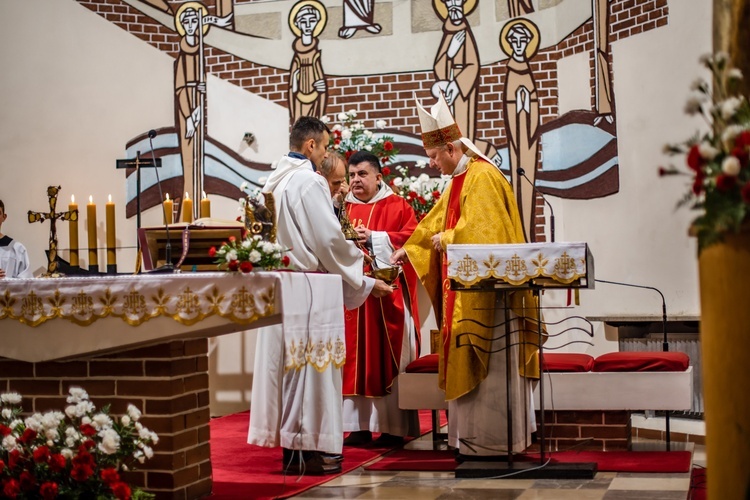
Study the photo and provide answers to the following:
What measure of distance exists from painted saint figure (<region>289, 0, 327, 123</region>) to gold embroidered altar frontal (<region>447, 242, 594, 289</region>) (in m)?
4.63

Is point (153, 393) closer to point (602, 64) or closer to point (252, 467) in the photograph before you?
point (252, 467)

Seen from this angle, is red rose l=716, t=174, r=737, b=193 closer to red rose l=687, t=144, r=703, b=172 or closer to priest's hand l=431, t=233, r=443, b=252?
red rose l=687, t=144, r=703, b=172

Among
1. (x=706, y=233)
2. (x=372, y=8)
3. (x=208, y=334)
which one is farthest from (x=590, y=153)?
(x=706, y=233)

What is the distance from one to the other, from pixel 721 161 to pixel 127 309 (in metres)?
2.54

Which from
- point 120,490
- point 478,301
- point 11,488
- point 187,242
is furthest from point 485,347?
point 11,488

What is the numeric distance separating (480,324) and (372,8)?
4.74m

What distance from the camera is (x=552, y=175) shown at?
870 centimetres

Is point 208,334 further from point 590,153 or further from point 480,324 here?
point 590,153

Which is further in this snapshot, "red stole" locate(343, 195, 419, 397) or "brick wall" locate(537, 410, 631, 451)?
"red stole" locate(343, 195, 419, 397)

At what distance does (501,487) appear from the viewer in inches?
193

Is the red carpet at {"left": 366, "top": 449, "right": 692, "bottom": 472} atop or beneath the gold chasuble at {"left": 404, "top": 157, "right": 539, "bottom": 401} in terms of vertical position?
beneath

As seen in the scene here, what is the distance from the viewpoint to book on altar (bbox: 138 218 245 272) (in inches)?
171

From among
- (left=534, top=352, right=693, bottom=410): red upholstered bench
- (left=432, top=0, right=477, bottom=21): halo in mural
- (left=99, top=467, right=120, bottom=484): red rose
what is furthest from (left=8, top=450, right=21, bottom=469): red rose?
(left=432, top=0, right=477, bottom=21): halo in mural

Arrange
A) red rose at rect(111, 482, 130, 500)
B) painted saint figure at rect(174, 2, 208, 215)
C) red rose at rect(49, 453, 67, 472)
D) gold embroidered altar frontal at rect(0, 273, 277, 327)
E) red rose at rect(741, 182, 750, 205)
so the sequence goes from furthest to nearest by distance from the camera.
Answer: painted saint figure at rect(174, 2, 208, 215) < gold embroidered altar frontal at rect(0, 273, 277, 327) < red rose at rect(49, 453, 67, 472) < red rose at rect(111, 482, 130, 500) < red rose at rect(741, 182, 750, 205)
